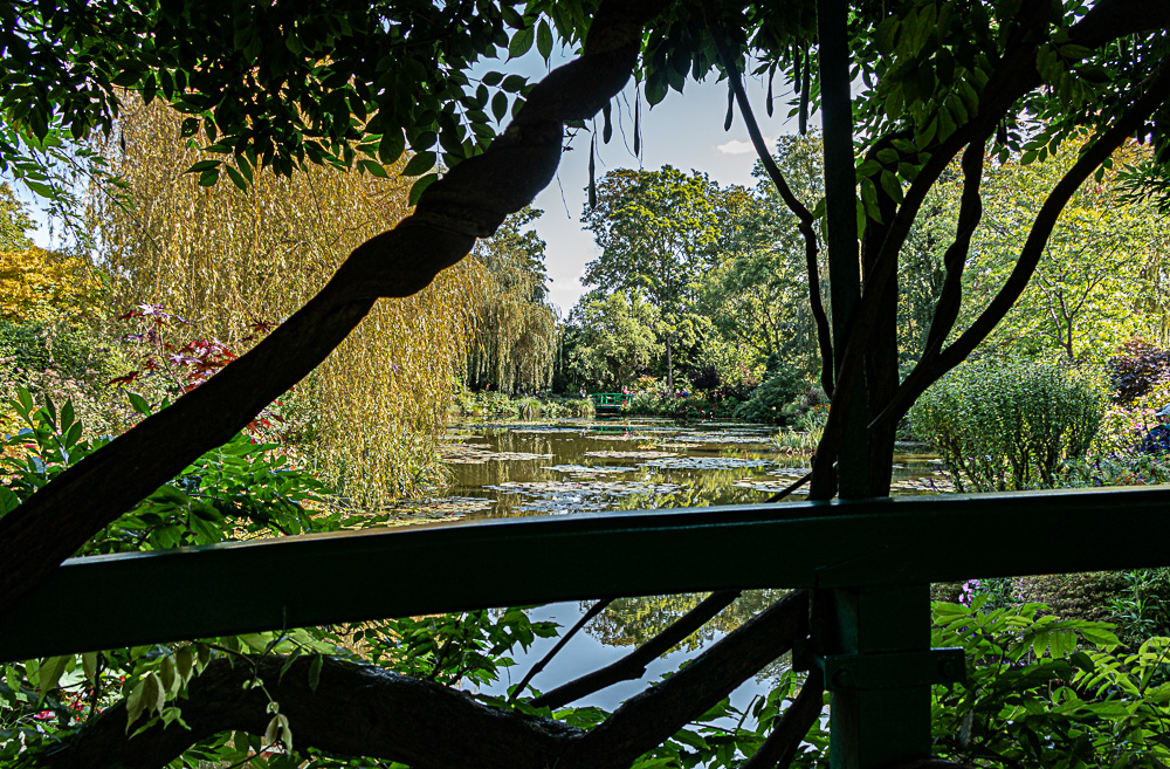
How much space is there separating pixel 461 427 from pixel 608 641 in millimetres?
7888

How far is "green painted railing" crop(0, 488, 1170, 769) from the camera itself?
0.33 m

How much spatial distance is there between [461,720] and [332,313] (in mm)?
291

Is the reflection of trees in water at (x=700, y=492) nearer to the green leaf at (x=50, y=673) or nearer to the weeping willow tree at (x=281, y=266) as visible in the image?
the weeping willow tree at (x=281, y=266)

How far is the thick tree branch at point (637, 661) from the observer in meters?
0.50

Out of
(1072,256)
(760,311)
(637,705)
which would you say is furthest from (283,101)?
(760,311)

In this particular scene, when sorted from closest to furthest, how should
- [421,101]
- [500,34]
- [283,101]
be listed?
[421,101], [500,34], [283,101]

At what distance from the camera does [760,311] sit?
15008mm

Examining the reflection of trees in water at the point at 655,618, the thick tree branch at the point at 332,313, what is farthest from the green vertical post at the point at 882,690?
the reflection of trees in water at the point at 655,618

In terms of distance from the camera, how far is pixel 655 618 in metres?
3.55

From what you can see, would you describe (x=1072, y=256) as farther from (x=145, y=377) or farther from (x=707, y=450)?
(x=145, y=377)

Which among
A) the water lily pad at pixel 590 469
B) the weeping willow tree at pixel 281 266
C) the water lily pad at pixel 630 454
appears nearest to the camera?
the weeping willow tree at pixel 281 266

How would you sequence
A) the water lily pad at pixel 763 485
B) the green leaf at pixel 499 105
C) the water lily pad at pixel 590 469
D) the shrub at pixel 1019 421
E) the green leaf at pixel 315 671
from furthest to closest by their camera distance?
the water lily pad at pixel 590 469
the water lily pad at pixel 763 485
the shrub at pixel 1019 421
the green leaf at pixel 499 105
the green leaf at pixel 315 671

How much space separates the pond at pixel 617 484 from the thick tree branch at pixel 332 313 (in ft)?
0.57

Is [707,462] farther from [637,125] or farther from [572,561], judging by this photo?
[572,561]
